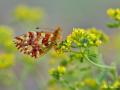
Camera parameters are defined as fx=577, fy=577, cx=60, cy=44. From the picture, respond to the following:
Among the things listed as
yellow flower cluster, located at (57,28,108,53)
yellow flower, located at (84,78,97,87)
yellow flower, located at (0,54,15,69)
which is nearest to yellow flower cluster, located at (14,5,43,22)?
yellow flower, located at (0,54,15,69)

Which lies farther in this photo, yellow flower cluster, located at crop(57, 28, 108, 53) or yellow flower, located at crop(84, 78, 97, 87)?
yellow flower, located at crop(84, 78, 97, 87)

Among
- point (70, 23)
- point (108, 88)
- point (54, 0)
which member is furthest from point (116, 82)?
point (54, 0)

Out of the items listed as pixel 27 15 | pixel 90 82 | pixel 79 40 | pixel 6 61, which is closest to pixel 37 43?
pixel 79 40

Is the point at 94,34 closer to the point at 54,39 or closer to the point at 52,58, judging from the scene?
the point at 54,39

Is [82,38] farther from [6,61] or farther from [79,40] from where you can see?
[6,61]

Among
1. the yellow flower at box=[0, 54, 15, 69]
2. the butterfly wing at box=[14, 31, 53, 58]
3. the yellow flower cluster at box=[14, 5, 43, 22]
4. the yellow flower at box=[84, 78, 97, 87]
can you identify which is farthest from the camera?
the yellow flower cluster at box=[14, 5, 43, 22]

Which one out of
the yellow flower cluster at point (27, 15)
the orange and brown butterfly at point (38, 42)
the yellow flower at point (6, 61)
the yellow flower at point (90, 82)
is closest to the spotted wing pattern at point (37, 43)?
the orange and brown butterfly at point (38, 42)

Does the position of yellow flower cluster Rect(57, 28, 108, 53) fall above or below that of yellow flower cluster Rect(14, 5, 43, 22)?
below

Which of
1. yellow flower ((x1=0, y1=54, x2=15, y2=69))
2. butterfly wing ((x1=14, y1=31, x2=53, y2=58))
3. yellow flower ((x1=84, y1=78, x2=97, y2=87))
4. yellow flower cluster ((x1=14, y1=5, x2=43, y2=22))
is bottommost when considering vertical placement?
yellow flower ((x1=84, y1=78, x2=97, y2=87))

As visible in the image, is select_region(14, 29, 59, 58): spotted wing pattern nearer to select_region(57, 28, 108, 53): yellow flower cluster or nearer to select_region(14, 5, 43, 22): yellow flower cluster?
select_region(57, 28, 108, 53): yellow flower cluster
